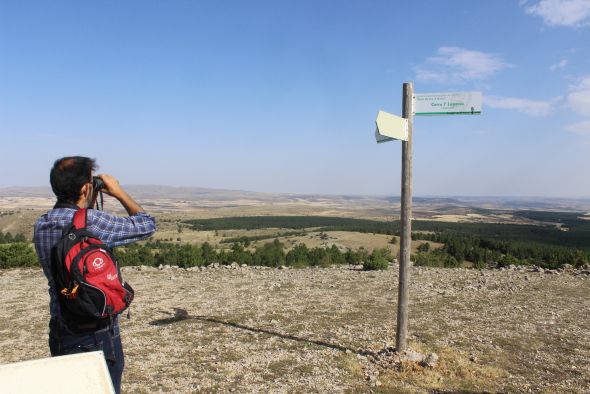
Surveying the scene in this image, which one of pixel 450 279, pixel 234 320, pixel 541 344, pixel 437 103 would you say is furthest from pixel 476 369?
pixel 450 279

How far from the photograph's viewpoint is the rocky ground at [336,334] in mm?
5871

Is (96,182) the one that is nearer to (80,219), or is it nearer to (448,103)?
(80,219)

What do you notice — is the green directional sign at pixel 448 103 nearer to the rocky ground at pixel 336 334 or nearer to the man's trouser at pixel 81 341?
the rocky ground at pixel 336 334

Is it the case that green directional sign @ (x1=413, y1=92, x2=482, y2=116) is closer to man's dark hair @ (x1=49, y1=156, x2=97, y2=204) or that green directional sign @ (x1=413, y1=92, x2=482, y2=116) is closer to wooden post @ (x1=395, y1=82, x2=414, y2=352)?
wooden post @ (x1=395, y1=82, x2=414, y2=352)

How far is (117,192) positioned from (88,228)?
0.37 meters

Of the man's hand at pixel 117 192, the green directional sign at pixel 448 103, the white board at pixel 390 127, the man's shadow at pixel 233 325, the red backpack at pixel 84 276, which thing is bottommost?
the man's shadow at pixel 233 325

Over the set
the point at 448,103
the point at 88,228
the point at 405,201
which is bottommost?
the point at 88,228

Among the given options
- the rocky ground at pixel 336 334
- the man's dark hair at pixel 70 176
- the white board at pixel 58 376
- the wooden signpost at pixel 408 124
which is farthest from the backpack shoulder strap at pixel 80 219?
the wooden signpost at pixel 408 124

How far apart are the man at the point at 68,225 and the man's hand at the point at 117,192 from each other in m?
0.06

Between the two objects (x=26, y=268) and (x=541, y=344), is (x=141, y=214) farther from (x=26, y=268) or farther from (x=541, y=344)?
(x=26, y=268)

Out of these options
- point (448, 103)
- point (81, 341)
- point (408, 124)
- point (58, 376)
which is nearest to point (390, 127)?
point (408, 124)

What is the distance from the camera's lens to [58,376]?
→ 247 centimetres

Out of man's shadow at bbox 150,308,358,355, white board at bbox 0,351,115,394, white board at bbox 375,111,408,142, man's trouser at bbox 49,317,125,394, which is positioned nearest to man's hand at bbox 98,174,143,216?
man's trouser at bbox 49,317,125,394

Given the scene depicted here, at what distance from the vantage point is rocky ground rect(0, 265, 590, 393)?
587 cm
